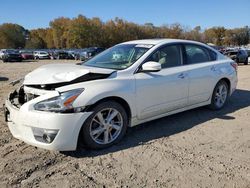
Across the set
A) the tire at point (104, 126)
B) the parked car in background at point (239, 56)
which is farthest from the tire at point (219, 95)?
the parked car in background at point (239, 56)

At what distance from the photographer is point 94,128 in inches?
173

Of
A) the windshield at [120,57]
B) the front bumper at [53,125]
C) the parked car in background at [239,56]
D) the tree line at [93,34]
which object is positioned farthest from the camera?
the tree line at [93,34]

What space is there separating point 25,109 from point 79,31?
84.1m

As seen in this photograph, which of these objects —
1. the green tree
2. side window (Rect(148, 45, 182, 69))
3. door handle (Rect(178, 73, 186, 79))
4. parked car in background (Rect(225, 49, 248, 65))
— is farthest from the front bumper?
the green tree

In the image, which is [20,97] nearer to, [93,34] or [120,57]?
[120,57]

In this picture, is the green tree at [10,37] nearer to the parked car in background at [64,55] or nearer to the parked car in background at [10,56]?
the parked car in background at [64,55]

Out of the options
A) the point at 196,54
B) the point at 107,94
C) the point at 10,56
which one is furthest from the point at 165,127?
the point at 10,56

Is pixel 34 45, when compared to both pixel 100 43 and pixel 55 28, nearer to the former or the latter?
pixel 55 28

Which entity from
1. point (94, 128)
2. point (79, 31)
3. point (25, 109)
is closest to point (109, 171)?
point (94, 128)

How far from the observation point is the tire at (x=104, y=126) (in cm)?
427

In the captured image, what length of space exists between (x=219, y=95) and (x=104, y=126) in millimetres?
3223

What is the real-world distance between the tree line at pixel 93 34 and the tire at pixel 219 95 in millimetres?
80428

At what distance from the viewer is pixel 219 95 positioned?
666cm

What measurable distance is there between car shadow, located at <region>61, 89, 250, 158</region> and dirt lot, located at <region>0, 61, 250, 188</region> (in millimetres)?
14
